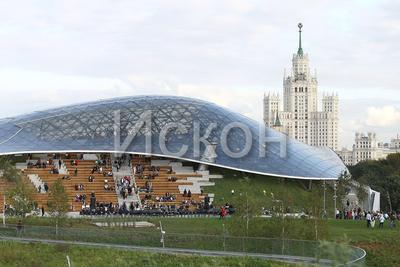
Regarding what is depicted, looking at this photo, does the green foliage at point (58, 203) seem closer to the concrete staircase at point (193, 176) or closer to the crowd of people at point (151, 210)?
the crowd of people at point (151, 210)

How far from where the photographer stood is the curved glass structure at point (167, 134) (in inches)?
2245

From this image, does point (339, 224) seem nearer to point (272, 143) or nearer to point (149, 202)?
point (149, 202)

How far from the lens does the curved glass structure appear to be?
187 ft

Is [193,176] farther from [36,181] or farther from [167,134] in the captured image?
[36,181]

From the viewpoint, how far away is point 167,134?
59688mm

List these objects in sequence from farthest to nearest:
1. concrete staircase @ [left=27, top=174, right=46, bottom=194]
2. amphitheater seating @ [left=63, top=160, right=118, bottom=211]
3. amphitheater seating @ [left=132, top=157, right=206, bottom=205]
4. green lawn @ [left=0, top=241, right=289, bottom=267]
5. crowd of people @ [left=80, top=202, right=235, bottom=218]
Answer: amphitheater seating @ [left=132, top=157, right=206, bottom=205] → concrete staircase @ [left=27, top=174, right=46, bottom=194] → amphitheater seating @ [left=63, top=160, right=118, bottom=211] → crowd of people @ [left=80, top=202, right=235, bottom=218] → green lawn @ [left=0, top=241, right=289, bottom=267]

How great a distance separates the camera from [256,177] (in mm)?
57250

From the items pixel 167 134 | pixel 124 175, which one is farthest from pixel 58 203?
pixel 167 134

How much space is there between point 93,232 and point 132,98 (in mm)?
35310

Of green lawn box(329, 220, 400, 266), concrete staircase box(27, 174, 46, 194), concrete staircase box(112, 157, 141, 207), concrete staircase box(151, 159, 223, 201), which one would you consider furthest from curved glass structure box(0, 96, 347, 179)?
green lawn box(329, 220, 400, 266)

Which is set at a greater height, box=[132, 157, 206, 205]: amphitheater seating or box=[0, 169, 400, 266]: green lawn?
box=[132, 157, 206, 205]: amphitheater seating

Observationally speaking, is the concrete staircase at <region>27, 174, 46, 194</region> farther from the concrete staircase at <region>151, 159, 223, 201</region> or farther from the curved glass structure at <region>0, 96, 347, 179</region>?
the concrete staircase at <region>151, 159, 223, 201</region>

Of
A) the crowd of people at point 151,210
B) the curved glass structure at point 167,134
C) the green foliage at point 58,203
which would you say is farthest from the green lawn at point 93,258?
the curved glass structure at point 167,134

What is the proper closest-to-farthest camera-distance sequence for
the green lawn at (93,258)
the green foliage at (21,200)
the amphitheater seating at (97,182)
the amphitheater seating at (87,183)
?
the green lawn at (93,258), the green foliage at (21,200), the amphitheater seating at (97,182), the amphitheater seating at (87,183)
